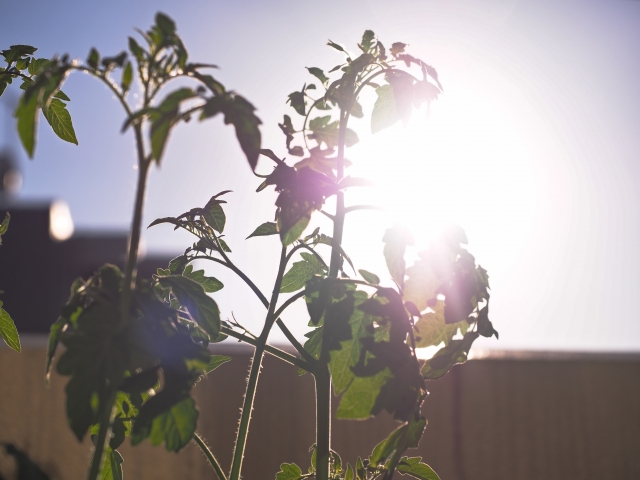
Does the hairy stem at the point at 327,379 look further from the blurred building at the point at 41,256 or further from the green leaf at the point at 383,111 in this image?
the blurred building at the point at 41,256

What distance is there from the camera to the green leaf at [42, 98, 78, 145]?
726mm

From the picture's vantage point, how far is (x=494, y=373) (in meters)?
3.76

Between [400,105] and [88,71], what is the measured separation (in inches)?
13.4

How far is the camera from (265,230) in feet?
2.36

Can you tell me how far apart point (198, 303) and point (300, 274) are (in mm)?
264

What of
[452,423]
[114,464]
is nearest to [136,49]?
[114,464]

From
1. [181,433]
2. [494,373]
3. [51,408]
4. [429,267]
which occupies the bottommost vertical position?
[51,408]

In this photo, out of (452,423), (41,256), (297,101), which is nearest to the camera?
(297,101)

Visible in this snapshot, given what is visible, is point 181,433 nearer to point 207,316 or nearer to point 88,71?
point 207,316

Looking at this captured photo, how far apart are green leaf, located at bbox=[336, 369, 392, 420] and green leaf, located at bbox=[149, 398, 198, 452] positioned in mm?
155

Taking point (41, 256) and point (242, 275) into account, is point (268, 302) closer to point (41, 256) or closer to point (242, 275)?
point (242, 275)

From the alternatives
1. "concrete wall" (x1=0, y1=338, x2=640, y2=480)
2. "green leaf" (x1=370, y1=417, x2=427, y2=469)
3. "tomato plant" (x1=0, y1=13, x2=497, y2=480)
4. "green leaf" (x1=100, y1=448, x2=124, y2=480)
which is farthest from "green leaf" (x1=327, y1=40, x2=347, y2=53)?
"concrete wall" (x1=0, y1=338, x2=640, y2=480)

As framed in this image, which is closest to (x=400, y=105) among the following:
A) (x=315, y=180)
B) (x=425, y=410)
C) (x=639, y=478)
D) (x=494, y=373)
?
(x=315, y=180)

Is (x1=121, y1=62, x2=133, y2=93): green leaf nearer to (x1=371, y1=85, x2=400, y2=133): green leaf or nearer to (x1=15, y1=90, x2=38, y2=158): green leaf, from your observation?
(x1=15, y1=90, x2=38, y2=158): green leaf
